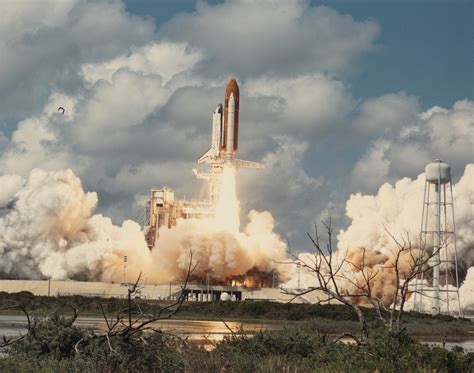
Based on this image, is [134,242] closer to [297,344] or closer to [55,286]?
[55,286]

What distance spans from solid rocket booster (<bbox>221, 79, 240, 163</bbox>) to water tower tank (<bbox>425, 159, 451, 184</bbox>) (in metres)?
27.3

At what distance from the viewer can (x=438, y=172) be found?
71250 mm

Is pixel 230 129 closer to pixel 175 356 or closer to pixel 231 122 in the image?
pixel 231 122

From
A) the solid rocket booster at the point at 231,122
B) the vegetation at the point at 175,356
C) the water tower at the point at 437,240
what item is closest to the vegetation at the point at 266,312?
the water tower at the point at 437,240

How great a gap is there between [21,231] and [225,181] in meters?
26.8

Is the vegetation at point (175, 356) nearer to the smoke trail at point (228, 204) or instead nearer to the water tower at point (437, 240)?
the water tower at point (437, 240)

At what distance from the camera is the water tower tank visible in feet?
234

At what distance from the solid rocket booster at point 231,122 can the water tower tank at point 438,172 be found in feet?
89.7

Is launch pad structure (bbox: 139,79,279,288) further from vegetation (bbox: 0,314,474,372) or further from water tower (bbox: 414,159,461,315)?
vegetation (bbox: 0,314,474,372)

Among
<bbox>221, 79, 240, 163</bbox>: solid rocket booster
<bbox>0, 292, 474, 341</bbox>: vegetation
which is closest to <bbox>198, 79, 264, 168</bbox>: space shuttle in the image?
<bbox>221, 79, 240, 163</bbox>: solid rocket booster

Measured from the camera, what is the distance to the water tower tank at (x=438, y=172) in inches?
2803

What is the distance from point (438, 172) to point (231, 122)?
1128 inches

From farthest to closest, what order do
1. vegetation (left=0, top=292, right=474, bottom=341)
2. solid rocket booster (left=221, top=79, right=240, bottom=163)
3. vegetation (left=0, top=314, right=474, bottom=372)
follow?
solid rocket booster (left=221, top=79, right=240, bottom=163) → vegetation (left=0, top=292, right=474, bottom=341) → vegetation (left=0, top=314, right=474, bottom=372)

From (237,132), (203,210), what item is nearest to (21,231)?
(203,210)
